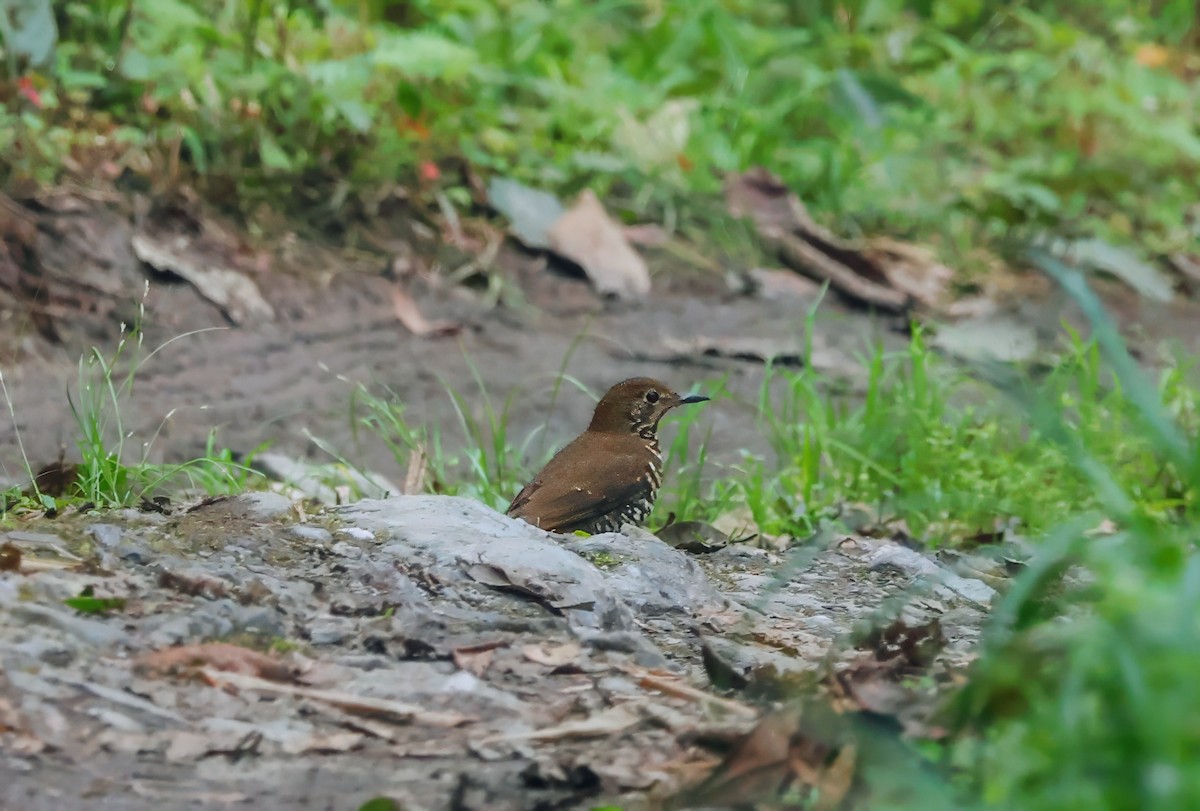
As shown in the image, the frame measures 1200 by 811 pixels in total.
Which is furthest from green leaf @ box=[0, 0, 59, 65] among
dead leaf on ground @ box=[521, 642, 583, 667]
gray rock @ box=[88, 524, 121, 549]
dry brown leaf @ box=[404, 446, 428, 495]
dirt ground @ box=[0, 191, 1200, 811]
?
dead leaf on ground @ box=[521, 642, 583, 667]

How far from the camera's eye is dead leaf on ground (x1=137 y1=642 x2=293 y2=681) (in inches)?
111

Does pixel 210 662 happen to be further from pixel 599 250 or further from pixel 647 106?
pixel 647 106

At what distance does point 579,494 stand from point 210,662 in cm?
185

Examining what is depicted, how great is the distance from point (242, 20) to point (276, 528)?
542cm

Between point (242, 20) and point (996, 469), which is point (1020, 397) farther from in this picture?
point (242, 20)

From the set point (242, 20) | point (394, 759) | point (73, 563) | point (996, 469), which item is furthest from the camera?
point (242, 20)

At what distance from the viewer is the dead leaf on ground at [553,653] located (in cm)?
305

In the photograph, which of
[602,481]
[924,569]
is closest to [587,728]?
[924,569]

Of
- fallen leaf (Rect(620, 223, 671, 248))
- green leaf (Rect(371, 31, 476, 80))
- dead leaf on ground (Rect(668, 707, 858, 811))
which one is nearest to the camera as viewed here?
dead leaf on ground (Rect(668, 707, 858, 811))

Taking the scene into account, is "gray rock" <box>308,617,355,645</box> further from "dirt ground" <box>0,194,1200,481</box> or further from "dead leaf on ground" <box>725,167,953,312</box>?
"dead leaf on ground" <box>725,167,953,312</box>

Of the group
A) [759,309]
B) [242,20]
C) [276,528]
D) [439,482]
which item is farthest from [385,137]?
[276,528]

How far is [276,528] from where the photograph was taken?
12.1 ft

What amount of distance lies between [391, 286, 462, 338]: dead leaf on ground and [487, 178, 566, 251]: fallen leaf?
937 mm

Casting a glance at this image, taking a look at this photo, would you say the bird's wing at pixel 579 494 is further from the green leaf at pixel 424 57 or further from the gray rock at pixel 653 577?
the green leaf at pixel 424 57
